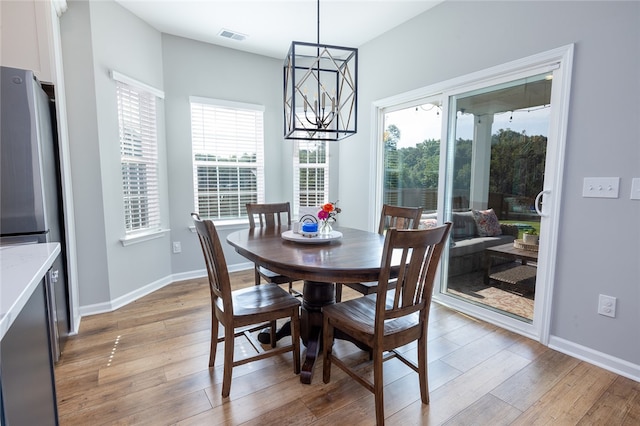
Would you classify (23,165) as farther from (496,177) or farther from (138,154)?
(496,177)

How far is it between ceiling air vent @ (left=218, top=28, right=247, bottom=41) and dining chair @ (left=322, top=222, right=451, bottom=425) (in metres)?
3.08

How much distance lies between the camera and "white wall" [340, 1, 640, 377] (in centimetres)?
184

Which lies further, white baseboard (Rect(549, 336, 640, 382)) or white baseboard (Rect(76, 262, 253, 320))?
white baseboard (Rect(76, 262, 253, 320))

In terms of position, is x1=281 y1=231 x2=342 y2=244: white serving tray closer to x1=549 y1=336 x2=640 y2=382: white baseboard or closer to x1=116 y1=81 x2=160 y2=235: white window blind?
x1=549 y1=336 x2=640 y2=382: white baseboard

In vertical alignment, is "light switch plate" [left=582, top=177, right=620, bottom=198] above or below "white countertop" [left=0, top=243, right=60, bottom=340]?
above

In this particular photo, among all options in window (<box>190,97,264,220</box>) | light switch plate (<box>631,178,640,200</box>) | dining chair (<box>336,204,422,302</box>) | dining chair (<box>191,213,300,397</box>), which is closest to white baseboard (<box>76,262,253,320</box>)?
window (<box>190,97,264,220</box>)

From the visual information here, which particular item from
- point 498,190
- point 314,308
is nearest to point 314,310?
point 314,308

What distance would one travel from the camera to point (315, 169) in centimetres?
427

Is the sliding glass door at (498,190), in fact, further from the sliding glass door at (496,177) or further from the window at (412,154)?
the window at (412,154)

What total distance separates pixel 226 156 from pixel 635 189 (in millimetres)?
3739

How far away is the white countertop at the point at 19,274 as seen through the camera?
73 cm

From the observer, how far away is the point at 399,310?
4.98 feet

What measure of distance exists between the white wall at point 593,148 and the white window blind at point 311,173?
2192mm

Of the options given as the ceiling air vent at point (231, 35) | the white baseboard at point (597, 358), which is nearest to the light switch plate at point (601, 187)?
the white baseboard at point (597, 358)
